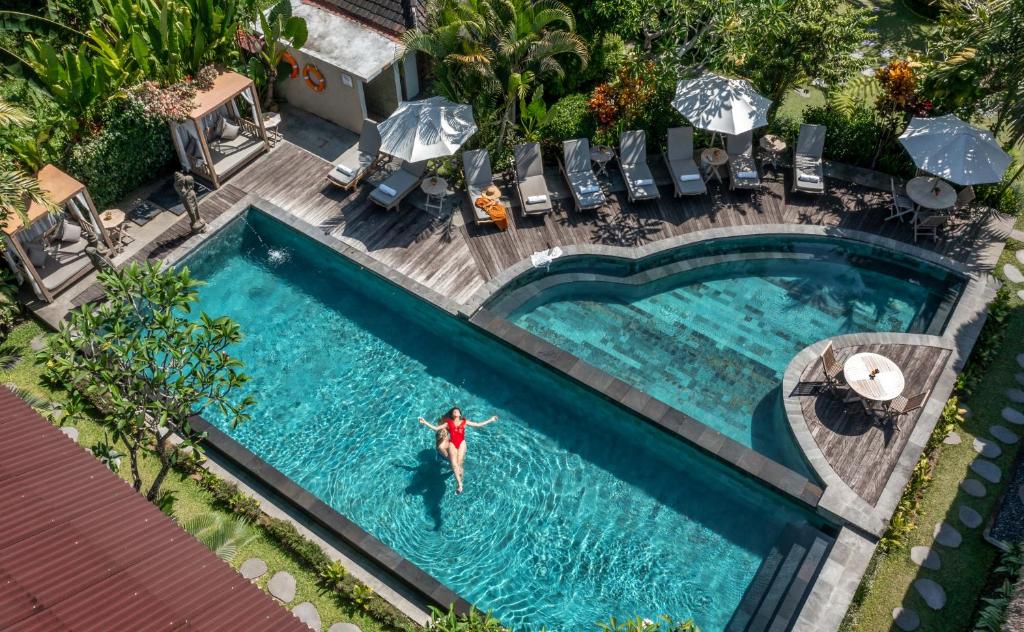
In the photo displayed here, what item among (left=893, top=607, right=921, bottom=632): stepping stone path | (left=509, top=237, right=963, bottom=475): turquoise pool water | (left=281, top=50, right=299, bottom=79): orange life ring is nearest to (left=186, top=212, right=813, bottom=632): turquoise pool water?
(left=509, top=237, right=963, bottom=475): turquoise pool water

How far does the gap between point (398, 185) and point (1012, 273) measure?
631 inches

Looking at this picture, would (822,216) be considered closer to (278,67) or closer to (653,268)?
(653,268)

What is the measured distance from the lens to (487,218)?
2005cm

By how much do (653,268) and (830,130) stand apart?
684cm

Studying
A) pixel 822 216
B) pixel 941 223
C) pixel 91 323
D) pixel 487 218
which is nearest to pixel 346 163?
pixel 487 218

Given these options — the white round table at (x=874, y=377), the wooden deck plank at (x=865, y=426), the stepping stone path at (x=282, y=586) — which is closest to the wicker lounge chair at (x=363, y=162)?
the stepping stone path at (x=282, y=586)

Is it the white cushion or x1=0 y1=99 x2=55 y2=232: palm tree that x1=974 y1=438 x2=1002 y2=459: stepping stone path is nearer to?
the white cushion

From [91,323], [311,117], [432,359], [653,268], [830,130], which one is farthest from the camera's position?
[311,117]

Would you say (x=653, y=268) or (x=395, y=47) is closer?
(x=653, y=268)

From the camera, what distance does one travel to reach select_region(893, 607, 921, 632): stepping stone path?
562 inches

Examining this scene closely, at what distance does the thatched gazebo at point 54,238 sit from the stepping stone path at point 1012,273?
22.7 meters

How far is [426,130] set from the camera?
19.6 metres

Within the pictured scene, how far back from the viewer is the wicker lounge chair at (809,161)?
20.9 meters

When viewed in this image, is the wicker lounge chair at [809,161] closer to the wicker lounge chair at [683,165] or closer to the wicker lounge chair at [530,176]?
the wicker lounge chair at [683,165]
